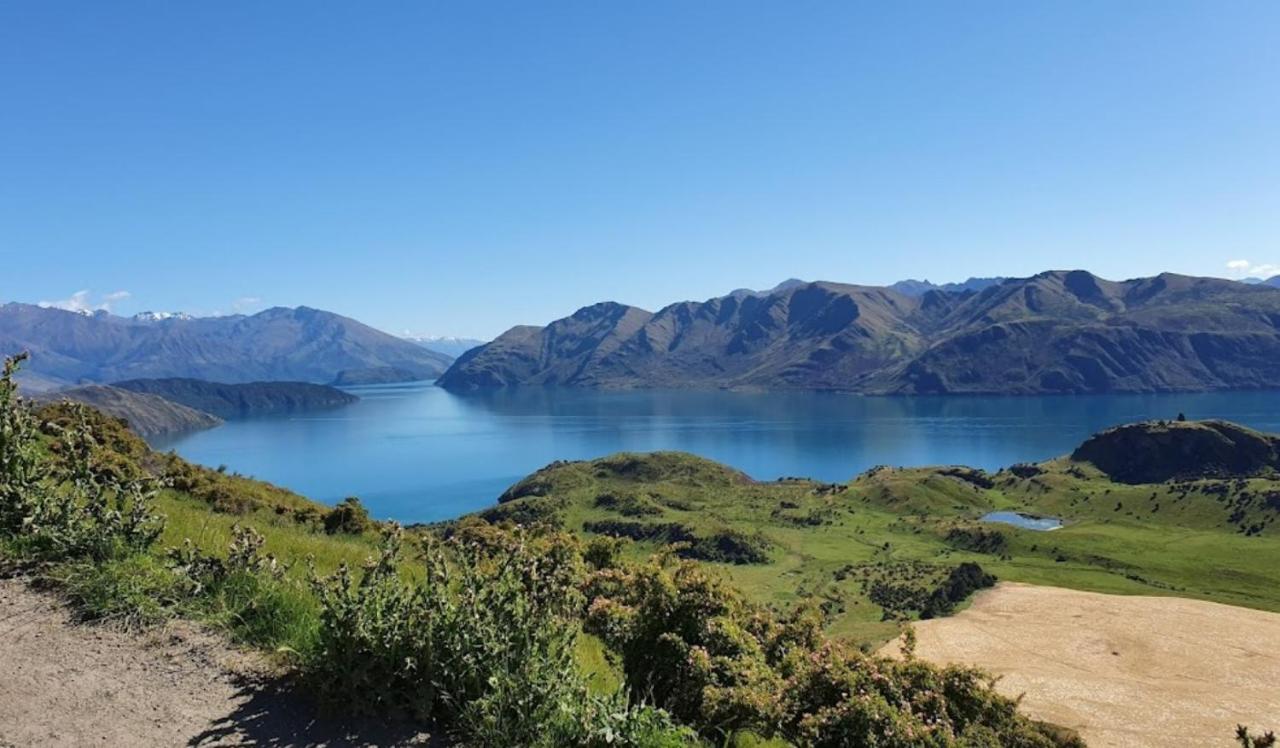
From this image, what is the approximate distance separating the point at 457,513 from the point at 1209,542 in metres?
171

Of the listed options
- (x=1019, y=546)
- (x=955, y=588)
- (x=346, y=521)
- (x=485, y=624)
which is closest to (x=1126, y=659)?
(x=955, y=588)

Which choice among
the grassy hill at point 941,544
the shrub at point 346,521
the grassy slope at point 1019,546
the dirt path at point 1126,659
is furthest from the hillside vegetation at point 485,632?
the grassy hill at point 941,544

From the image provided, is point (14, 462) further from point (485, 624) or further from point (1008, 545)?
point (1008, 545)

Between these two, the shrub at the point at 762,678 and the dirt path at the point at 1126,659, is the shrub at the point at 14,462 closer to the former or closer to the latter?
the shrub at the point at 762,678

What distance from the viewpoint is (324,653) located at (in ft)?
24.4

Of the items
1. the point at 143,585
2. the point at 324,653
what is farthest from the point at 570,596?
the point at 143,585

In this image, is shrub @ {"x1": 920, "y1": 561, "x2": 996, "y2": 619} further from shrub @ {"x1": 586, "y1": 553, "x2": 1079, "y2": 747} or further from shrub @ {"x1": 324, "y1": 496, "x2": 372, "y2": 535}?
shrub @ {"x1": 586, "y1": 553, "x2": 1079, "y2": 747}

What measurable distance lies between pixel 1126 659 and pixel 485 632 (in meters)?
108

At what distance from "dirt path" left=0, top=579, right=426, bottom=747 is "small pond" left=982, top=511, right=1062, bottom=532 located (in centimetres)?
20785

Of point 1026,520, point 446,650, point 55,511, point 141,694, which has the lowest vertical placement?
point 1026,520

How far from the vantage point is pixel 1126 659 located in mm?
89562

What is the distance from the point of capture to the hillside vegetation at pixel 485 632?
7199 mm

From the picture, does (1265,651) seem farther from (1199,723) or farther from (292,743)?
(292,743)

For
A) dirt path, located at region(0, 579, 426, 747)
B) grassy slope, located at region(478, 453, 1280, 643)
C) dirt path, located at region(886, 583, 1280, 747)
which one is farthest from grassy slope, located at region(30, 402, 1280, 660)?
dirt path, located at region(0, 579, 426, 747)
